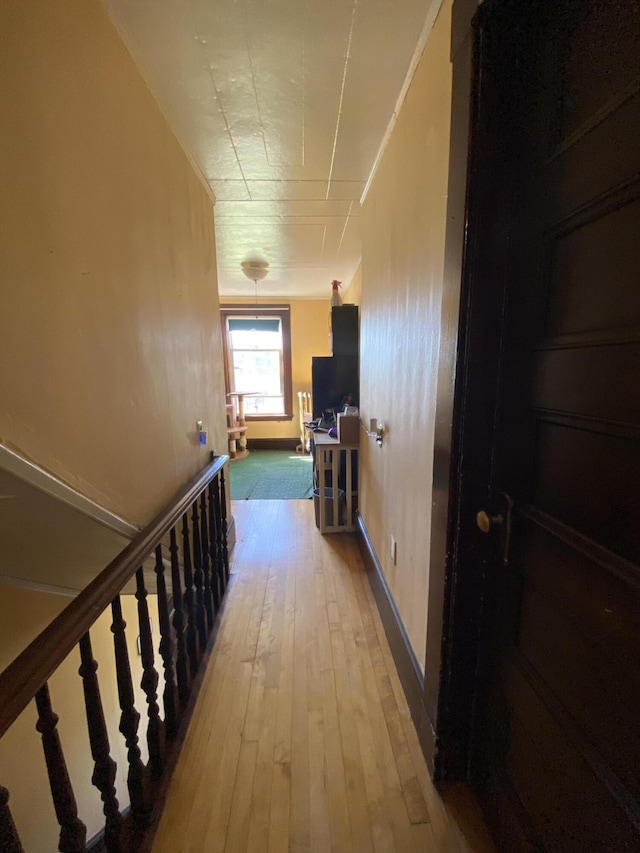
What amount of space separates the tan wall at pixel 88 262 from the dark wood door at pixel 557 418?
111cm

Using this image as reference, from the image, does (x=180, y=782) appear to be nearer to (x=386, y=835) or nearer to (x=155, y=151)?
(x=386, y=835)

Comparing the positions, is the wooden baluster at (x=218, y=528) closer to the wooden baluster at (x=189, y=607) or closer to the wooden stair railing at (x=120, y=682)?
the wooden stair railing at (x=120, y=682)

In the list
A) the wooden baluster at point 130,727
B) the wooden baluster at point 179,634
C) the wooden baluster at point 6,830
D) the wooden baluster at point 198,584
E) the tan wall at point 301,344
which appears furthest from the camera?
the tan wall at point 301,344

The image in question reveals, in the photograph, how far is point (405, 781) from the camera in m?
1.16

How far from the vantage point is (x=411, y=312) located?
1.42 meters

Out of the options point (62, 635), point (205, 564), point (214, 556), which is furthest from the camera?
point (214, 556)

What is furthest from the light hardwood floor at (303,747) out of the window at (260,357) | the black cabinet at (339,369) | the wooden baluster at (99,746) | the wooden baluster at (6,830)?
the window at (260,357)

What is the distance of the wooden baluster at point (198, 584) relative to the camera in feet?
5.56

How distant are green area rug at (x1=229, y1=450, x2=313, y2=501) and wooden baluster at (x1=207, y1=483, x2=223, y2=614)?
1768mm

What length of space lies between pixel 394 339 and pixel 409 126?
85 cm

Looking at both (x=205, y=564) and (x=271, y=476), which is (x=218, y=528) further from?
(x=271, y=476)

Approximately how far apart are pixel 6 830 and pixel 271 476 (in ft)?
13.5

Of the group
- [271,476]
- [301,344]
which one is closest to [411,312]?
[271,476]

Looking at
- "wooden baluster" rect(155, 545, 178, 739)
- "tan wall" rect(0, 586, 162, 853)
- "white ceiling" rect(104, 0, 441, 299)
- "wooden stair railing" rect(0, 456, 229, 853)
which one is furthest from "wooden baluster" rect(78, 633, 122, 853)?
"white ceiling" rect(104, 0, 441, 299)
